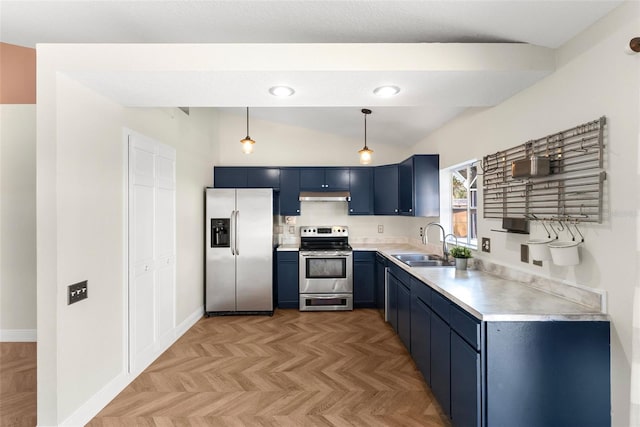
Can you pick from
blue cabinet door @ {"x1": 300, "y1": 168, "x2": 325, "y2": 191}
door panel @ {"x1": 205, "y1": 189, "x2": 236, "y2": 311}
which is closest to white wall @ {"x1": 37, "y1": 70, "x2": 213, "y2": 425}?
door panel @ {"x1": 205, "y1": 189, "x2": 236, "y2": 311}

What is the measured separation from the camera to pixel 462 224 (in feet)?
11.4

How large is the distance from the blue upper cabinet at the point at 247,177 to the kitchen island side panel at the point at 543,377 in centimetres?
367

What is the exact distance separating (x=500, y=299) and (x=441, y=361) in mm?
614

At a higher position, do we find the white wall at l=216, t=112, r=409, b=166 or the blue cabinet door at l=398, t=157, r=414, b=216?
the white wall at l=216, t=112, r=409, b=166

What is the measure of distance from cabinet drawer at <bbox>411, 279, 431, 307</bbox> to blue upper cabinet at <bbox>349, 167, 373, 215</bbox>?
7.00ft

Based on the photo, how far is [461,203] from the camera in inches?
139

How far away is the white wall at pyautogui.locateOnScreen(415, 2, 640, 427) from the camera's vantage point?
1439mm

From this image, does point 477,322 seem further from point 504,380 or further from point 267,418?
point 267,418

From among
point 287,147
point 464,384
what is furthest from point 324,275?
point 464,384

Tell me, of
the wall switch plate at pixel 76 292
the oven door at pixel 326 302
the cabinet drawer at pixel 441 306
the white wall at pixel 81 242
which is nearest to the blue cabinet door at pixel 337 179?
the oven door at pixel 326 302

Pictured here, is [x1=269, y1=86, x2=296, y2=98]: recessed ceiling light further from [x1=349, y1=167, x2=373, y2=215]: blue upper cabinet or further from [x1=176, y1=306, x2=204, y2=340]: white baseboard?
[x1=176, y1=306, x2=204, y2=340]: white baseboard

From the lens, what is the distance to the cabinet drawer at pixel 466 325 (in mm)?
1595

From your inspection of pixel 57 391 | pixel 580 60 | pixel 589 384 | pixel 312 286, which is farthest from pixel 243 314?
pixel 580 60

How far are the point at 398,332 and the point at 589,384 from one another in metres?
1.87
